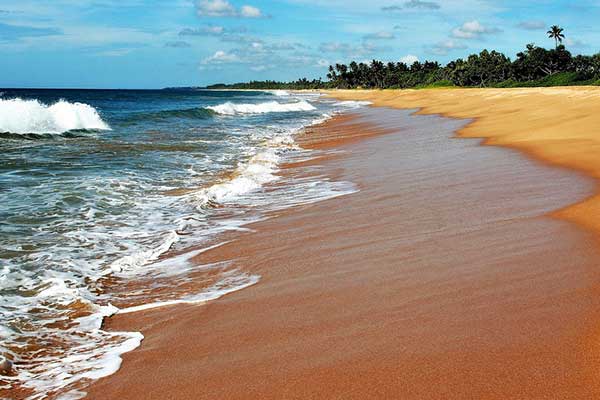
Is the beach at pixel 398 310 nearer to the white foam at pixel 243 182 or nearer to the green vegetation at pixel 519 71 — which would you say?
the white foam at pixel 243 182

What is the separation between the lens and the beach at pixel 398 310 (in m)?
2.92

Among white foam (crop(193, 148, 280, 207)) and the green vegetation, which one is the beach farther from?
the green vegetation

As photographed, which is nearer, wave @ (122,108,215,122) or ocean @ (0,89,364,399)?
ocean @ (0,89,364,399)

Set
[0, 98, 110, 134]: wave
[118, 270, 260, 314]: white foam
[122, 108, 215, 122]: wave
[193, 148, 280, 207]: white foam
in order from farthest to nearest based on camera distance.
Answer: [122, 108, 215, 122]: wave
[0, 98, 110, 134]: wave
[193, 148, 280, 207]: white foam
[118, 270, 260, 314]: white foam

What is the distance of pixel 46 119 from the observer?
27.9 meters

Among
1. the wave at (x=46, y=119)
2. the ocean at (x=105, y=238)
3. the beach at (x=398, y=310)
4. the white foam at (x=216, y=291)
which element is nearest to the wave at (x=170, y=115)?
the wave at (x=46, y=119)

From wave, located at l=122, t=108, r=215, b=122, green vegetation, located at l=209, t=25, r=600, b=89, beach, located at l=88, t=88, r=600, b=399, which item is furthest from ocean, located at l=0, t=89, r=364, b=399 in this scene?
green vegetation, located at l=209, t=25, r=600, b=89

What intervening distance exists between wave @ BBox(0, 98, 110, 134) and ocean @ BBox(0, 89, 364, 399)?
34.2 ft

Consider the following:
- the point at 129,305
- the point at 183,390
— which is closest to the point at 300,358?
the point at 183,390

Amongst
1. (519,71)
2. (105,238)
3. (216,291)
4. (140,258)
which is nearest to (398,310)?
(216,291)

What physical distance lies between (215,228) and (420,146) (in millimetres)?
8726

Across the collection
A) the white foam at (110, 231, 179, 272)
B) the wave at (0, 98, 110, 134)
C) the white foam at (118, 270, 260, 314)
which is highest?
the wave at (0, 98, 110, 134)

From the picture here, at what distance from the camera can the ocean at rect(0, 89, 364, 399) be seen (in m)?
3.80

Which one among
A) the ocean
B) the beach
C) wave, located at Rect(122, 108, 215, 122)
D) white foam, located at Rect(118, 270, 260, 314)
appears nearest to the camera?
the beach
